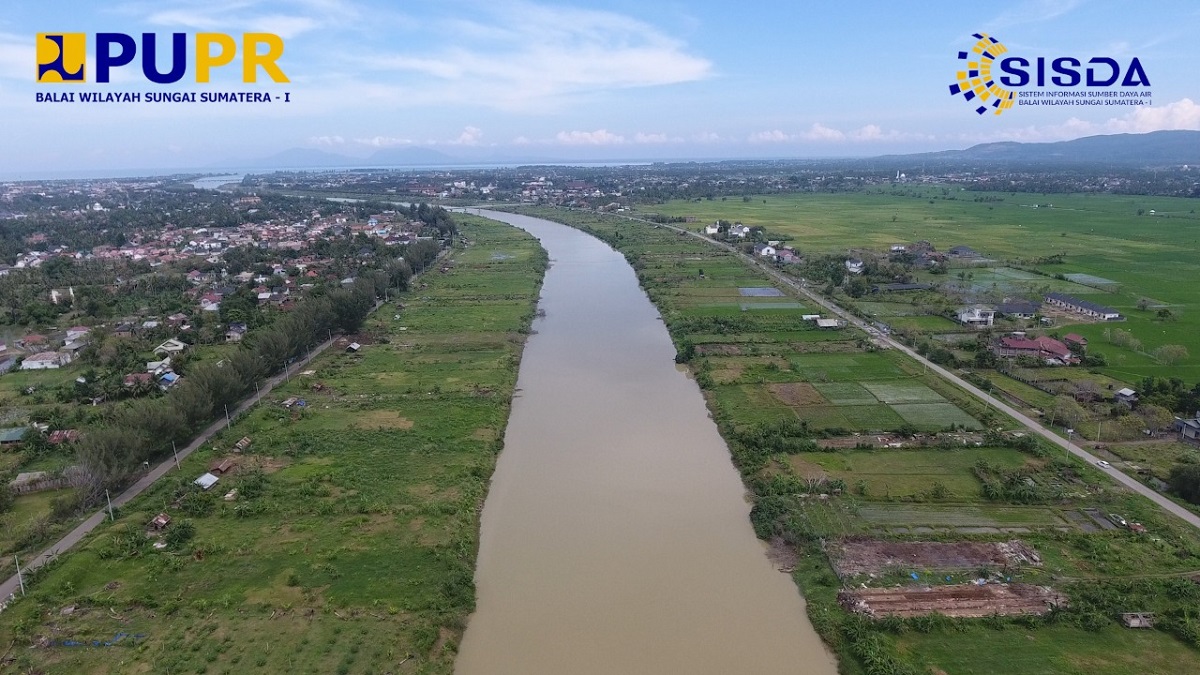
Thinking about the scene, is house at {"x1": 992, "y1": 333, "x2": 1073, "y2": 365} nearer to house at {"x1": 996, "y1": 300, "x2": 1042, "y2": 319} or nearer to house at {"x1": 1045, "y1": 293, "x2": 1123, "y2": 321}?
house at {"x1": 996, "y1": 300, "x2": 1042, "y2": 319}

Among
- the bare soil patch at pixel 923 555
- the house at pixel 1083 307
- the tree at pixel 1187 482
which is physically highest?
the house at pixel 1083 307

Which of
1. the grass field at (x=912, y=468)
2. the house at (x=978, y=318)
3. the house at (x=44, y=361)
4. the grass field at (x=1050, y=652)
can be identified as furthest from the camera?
the house at (x=978, y=318)

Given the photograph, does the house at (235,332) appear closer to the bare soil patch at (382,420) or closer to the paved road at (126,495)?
the paved road at (126,495)

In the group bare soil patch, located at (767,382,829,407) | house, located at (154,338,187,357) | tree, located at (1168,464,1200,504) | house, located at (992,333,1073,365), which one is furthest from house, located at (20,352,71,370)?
house, located at (992,333,1073,365)

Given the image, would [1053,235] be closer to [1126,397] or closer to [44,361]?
[1126,397]

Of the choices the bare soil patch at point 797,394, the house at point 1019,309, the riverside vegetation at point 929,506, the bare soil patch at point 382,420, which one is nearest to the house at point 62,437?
the bare soil patch at point 382,420

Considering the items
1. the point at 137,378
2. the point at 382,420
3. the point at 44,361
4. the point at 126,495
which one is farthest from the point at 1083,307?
the point at 44,361

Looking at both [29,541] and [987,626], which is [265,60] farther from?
[987,626]
